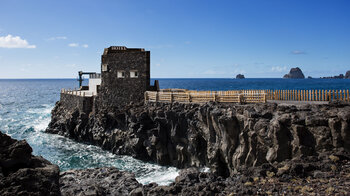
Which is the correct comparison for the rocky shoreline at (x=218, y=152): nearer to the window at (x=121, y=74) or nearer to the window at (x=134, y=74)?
the window at (x=134, y=74)

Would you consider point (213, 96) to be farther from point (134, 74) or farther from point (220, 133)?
point (134, 74)

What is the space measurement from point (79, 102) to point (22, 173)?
34634mm

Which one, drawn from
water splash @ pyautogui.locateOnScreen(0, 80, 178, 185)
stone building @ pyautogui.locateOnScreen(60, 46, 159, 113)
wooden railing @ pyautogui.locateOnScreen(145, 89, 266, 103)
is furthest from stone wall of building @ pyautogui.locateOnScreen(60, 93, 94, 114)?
wooden railing @ pyautogui.locateOnScreen(145, 89, 266, 103)

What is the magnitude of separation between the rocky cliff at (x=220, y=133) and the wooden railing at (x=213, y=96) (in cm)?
86

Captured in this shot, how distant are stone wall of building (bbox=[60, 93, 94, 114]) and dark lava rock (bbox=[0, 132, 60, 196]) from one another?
3137cm

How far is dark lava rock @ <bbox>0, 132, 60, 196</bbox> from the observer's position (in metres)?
9.76

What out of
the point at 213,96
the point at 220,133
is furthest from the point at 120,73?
the point at 220,133

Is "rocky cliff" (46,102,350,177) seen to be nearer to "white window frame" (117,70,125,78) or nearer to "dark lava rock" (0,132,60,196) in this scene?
"white window frame" (117,70,125,78)

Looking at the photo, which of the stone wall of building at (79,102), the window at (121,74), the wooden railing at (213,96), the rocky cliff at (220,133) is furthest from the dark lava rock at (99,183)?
the stone wall of building at (79,102)

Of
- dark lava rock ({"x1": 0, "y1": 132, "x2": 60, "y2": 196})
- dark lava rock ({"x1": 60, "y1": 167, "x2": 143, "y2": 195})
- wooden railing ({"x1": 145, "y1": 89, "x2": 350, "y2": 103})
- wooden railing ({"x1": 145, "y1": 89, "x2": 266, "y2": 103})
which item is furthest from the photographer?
wooden railing ({"x1": 145, "y1": 89, "x2": 266, "y2": 103})

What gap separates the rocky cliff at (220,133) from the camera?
20.0 meters

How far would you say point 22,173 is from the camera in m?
10.1

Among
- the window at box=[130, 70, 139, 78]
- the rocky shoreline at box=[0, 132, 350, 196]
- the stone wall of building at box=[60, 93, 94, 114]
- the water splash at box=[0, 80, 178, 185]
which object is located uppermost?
the window at box=[130, 70, 139, 78]

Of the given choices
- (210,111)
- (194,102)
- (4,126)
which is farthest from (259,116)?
(4,126)
